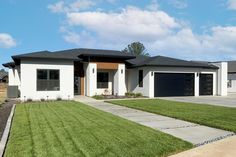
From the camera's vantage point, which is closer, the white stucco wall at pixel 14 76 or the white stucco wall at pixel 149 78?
the white stucco wall at pixel 149 78

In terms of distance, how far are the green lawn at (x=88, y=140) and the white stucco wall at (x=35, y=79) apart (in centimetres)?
1218

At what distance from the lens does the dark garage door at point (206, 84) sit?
104 feet

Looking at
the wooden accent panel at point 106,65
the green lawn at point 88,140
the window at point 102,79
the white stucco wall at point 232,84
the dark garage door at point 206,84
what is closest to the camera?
the green lawn at point 88,140

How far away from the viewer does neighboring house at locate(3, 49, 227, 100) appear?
23859 mm

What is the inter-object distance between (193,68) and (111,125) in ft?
69.3

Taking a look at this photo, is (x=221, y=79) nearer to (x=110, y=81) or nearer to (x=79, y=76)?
(x=110, y=81)

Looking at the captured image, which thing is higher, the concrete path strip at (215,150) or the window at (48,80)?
the window at (48,80)

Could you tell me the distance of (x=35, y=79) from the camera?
2373 centimetres

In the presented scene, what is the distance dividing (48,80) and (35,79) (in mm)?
1009

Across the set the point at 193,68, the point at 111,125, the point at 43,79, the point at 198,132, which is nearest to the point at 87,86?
the point at 43,79

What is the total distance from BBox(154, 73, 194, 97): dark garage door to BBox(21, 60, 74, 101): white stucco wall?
8.29 metres

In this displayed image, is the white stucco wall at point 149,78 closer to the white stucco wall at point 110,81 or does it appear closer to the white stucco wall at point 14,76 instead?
the white stucco wall at point 110,81

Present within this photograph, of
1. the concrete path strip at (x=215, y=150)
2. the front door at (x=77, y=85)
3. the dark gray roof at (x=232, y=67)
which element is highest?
the dark gray roof at (x=232, y=67)

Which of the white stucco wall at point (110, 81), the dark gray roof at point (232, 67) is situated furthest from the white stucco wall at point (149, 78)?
the dark gray roof at point (232, 67)
